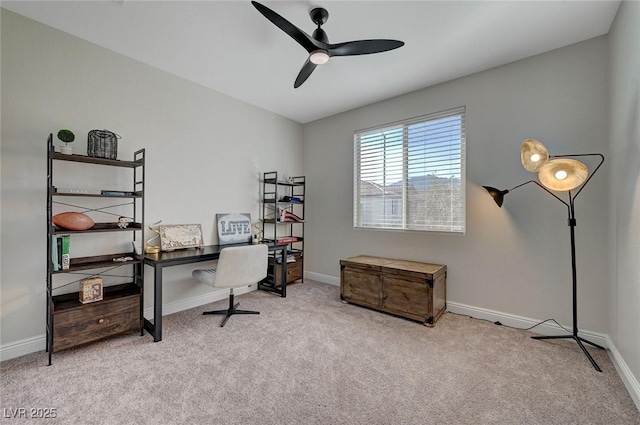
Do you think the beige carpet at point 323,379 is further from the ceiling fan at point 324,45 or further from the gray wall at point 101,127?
the ceiling fan at point 324,45

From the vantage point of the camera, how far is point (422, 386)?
5.83 feet

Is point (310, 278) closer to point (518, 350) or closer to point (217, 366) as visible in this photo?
point (217, 366)

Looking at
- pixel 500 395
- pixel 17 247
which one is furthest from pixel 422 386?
pixel 17 247

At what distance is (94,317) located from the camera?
2.20 metres

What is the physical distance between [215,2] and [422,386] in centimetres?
307

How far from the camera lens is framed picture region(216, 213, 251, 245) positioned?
3.47 m

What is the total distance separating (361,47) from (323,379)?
95.8 inches

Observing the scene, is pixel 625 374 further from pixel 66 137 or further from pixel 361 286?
pixel 66 137

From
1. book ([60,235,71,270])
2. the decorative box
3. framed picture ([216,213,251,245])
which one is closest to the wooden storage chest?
framed picture ([216,213,251,245])

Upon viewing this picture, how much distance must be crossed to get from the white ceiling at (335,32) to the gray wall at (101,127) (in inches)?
8.6

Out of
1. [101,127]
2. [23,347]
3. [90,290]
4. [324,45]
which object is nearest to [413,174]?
[324,45]

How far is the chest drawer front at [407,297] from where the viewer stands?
2719mm

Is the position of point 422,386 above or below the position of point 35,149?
below

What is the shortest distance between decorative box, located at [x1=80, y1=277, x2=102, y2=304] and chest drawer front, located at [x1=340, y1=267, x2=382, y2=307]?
2430 millimetres
